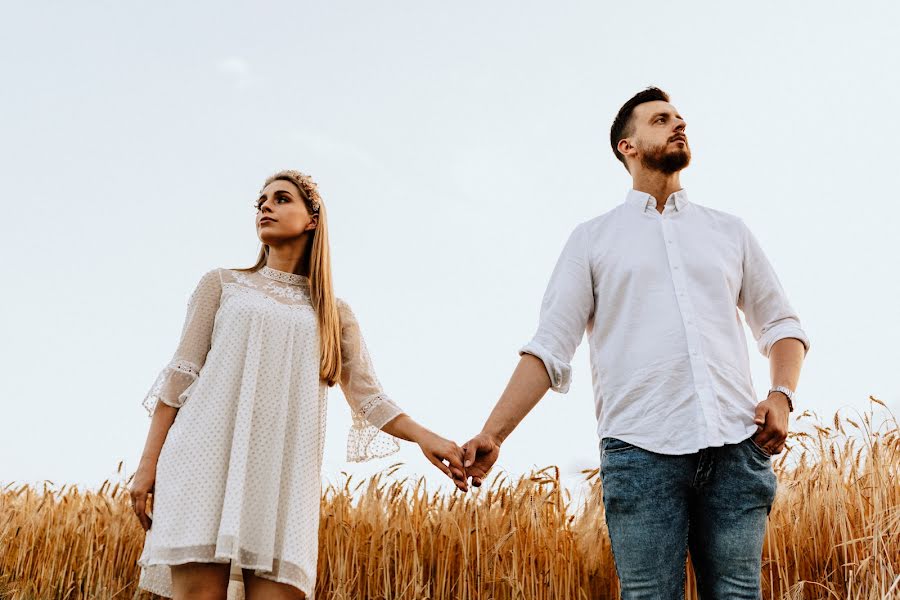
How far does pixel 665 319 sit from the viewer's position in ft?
7.30

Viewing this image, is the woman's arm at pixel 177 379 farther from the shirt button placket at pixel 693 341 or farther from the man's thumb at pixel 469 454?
the shirt button placket at pixel 693 341

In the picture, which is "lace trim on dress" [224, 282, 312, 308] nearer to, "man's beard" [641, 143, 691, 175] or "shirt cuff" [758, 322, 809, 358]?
"man's beard" [641, 143, 691, 175]

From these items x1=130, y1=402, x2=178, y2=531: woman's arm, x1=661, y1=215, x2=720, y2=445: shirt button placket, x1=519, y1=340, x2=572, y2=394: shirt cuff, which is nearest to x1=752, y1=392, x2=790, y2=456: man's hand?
x1=661, y1=215, x2=720, y2=445: shirt button placket

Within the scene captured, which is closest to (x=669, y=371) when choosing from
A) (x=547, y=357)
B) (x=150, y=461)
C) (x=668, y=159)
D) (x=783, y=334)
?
(x=547, y=357)

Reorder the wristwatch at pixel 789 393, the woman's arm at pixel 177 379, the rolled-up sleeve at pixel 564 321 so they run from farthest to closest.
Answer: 1. the woman's arm at pixel 177 379
2. the rolled-up sleeve at pixel 564 321
3. the wristwatch at pixel 789 393

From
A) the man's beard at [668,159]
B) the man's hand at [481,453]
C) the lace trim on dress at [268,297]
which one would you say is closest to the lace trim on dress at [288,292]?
the lace trim on dress at [268,297]

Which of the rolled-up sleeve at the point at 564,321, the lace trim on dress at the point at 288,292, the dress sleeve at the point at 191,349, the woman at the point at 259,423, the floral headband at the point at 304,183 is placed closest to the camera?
the rolled-up sleeve at the point at 564,321

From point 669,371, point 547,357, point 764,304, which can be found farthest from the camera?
point 764,304

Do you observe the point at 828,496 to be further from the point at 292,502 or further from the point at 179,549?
the point at 179,549

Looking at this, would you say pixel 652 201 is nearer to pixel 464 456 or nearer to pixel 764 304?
pixel 764 304

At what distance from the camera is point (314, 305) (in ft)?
10.4

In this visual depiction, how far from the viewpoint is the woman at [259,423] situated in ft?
8.84

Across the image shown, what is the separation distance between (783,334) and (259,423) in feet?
6.03

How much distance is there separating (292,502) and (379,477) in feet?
4.14
